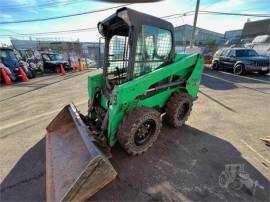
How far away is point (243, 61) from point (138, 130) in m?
11.7

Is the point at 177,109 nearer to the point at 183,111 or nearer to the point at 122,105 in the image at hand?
the point at 183,111

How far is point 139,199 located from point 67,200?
90cm

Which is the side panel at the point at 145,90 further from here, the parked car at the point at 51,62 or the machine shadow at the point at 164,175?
the parked car at the point at 51,62

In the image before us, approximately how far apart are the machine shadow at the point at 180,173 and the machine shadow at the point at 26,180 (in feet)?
2.67

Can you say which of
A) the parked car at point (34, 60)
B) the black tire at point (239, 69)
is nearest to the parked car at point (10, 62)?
the parked car at point (34, 60)

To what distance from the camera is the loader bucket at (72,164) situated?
1.90m

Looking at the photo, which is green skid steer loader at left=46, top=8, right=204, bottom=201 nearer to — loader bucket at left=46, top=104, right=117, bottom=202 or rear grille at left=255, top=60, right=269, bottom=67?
loader bucket at left=46, top=104, right=117, bottom=202

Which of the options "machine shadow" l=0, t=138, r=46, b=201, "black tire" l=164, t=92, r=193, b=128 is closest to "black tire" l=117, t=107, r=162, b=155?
"black tire" l=164, t=92, r=193, b=128

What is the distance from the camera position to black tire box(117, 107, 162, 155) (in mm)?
2773

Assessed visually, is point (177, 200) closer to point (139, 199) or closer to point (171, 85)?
point (139, 199)

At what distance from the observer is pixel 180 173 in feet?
8.83

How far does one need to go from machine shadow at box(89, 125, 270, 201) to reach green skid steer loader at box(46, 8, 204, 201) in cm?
27

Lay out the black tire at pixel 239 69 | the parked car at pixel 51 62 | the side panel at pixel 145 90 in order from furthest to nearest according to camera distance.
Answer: the parked car at pixel 51 62, the black tire at pixel 239 69, the side panel at pixel 145 90

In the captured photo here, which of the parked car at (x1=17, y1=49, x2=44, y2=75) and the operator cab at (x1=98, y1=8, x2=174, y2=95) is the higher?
the operator cab at (x1=98, y1=8, x2=174, y2=95)
